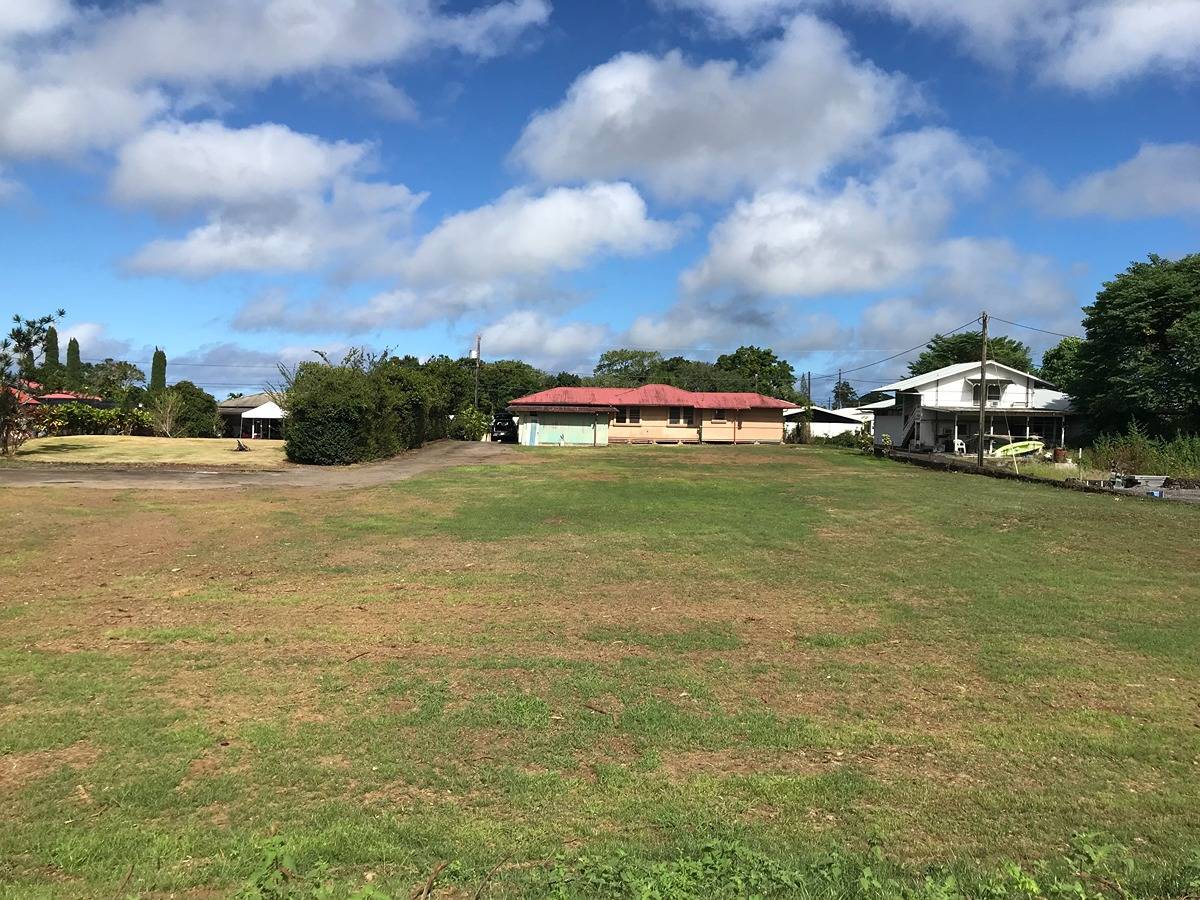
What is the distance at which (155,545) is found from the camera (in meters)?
11.4

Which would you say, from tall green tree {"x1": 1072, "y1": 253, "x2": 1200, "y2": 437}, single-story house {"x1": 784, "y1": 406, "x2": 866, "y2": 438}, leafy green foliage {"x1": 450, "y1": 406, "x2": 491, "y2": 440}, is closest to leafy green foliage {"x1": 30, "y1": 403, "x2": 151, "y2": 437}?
leafy green foliage {"x1": 450, "y1": 406, "x2": 491, "y2": 440}

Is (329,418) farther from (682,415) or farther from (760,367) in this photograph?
(760,367)

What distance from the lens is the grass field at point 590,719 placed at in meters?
3.26

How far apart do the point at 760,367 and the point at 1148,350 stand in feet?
149

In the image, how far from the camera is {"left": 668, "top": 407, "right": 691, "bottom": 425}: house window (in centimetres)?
5384

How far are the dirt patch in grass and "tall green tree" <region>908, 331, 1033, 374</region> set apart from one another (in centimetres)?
6956

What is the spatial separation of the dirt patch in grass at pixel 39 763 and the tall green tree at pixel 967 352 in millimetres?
69564

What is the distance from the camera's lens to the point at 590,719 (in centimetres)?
502

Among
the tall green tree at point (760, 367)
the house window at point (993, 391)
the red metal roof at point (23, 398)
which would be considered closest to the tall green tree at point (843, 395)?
the tall green tree at point (760, 367)

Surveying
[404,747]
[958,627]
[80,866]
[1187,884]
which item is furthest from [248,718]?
[958,627]

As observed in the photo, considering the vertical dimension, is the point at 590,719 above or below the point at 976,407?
below

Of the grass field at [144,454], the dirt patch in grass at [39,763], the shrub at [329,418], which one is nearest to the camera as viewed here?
the dirt patch in grass at [39,763]

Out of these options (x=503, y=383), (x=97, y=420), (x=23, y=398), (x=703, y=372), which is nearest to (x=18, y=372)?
(x=23, y=398)

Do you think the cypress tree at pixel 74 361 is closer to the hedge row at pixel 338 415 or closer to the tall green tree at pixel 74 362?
the tall green tree at pixel 74 362
